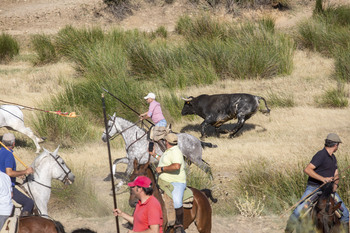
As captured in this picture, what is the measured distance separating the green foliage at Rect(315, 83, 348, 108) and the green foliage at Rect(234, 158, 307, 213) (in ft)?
23.6

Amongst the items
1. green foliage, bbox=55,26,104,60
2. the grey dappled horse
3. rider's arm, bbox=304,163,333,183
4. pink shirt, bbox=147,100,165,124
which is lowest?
green foliage, bbox=55,26,104,60

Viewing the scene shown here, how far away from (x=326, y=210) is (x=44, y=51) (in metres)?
20.8

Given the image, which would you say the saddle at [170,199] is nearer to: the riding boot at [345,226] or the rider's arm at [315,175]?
the rider's arm at [315,175]

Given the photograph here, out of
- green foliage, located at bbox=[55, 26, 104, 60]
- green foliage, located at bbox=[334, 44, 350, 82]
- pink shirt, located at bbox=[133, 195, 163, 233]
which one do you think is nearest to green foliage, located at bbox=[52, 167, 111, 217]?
pink shirt, located at bbox=[133, 195, 163, 233]

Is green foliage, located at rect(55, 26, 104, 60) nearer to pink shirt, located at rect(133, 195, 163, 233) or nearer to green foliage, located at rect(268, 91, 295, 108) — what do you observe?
green foliage, located at rect(268, 91, 295, 108)

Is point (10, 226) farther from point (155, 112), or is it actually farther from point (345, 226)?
point (155, 112)

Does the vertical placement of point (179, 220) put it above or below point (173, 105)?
above

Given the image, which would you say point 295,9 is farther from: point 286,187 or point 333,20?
point 286,187

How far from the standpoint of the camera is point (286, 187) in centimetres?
1015

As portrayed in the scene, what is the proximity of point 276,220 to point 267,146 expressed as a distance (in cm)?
469

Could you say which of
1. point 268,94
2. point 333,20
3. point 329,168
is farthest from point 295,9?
point 329,168

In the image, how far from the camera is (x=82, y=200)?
10.4 meters

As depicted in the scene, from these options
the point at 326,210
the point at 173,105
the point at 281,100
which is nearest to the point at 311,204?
the point at 326,210

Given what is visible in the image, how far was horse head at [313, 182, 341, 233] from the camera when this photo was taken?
289 inches
